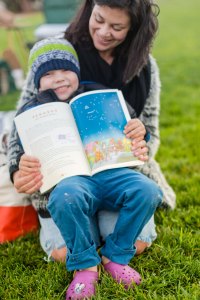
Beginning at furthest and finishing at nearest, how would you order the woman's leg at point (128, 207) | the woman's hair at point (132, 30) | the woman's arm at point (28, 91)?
the woman's arm at point (28, 91) → the woman's hair at point (132, 30) → the woman's leg at point (128, 207)

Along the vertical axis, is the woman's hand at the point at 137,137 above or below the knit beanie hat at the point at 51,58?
below

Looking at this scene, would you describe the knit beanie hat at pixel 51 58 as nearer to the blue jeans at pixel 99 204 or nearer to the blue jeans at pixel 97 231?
the blue jeans at pixel 99 204

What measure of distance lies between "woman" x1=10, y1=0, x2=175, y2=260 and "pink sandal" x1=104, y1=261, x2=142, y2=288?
9.2 inches

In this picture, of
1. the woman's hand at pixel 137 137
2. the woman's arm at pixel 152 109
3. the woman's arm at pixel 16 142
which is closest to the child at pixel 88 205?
the woman's hand at pixel 137 137

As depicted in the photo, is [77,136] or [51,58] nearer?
[77,136]

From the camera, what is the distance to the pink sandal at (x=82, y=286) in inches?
83.2

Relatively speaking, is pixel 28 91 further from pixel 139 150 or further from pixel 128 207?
pixel 128 207

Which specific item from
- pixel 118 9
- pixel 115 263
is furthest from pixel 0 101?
pixel 115 263

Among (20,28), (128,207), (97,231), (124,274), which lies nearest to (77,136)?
(128,207)

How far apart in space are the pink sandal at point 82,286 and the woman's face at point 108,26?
1239mm

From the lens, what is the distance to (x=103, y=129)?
2.35 m

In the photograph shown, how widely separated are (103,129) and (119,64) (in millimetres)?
632

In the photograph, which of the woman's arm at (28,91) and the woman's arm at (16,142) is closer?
the woman's arm at (16,142)

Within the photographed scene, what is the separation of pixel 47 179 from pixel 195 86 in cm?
422
